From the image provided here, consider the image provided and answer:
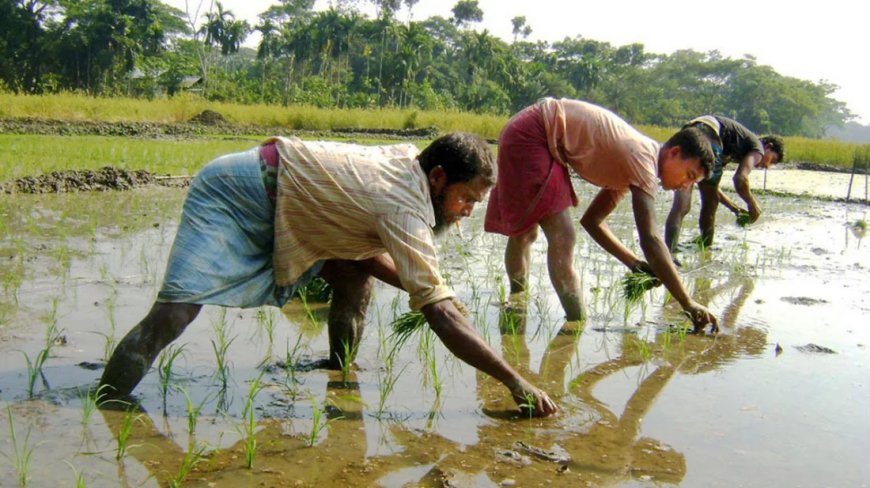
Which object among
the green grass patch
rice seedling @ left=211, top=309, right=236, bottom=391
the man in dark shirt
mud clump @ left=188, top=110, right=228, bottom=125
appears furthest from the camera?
mud clump @ left=188, top=110, right=228, bottom=125

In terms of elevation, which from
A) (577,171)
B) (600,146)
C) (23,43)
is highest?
(23,43)

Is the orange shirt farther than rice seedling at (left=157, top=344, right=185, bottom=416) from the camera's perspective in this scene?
Yes

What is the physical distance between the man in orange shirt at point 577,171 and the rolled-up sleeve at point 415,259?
164cm

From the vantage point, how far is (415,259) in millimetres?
2541

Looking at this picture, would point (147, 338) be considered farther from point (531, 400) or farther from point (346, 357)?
point (531, 400)

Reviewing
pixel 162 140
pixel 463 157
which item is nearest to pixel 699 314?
pixel 463 157

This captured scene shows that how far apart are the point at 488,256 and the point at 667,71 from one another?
60270 millimetres

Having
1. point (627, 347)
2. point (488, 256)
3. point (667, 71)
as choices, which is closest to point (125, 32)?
point (488, 256)

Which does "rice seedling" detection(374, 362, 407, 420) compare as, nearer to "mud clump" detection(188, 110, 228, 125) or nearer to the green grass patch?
the green grass patch

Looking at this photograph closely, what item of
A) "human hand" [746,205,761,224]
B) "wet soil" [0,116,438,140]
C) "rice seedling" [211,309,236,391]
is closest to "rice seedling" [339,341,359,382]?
"rice seedling" [211,309,236,391]

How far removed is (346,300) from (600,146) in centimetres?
157

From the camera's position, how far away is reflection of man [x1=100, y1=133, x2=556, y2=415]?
2604 millimetres

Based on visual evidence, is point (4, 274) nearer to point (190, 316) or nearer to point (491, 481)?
point (190, 316)

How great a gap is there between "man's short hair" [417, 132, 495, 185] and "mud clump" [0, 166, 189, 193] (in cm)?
599
